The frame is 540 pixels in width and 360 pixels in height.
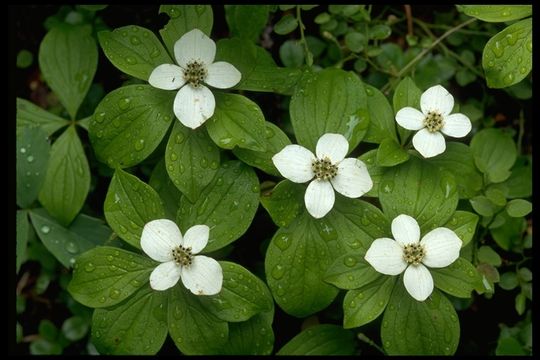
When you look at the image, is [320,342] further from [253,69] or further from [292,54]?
[292,54]

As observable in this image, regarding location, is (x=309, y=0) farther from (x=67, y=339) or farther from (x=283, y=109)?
(x=67, y=339)

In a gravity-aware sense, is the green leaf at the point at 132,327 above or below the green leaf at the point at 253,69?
below

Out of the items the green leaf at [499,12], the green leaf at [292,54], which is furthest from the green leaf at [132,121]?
the green leaf at [499,12]

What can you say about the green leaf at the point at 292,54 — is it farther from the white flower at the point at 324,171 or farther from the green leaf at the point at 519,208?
the green leaf at the point at 519,208

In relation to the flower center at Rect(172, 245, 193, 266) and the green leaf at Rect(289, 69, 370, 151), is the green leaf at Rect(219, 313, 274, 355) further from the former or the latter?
the green leaf at Rect(289, 69, 370, 151)

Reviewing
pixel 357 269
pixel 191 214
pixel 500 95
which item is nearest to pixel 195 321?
pixel 191 214

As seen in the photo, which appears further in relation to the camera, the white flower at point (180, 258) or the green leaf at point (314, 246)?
the green leaf at point (314, 246)

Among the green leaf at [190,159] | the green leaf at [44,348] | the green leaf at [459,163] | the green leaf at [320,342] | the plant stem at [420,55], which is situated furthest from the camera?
the green leaf at [44,348]
